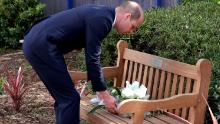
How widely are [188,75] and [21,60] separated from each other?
19.1ft

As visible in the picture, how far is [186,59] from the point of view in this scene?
4902 millimetres

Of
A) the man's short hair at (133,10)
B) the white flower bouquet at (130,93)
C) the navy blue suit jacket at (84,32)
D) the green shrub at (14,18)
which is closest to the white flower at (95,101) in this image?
the white flower bouquet at (130,93)

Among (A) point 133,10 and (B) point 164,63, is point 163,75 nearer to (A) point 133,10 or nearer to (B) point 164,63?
(B) point 164,63

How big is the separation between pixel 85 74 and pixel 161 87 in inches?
35.8

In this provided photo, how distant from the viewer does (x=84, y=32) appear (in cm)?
412

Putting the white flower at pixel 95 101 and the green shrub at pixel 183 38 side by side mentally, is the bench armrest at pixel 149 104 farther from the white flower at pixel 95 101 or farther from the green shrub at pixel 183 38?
the white flower at pixel 95 101

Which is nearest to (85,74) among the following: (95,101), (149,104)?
(95,101)

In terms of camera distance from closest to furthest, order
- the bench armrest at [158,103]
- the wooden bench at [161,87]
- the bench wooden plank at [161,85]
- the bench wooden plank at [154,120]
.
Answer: the bench armrest at [158,103], the wooden bench at [161,87], the bench wooden plank at [154,120], the bench wooden plank at [161,85]

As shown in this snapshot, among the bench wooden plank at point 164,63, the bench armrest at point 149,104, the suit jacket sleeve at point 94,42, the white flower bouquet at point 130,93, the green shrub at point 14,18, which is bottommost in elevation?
the green shrub at point 14,18

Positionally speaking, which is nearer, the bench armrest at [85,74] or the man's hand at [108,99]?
the man's hand at [108,99]

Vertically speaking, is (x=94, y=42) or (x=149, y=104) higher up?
Result: (x=94, y=42)

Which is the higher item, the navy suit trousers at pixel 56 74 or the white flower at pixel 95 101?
the navy suit trousers at pixel 56 74

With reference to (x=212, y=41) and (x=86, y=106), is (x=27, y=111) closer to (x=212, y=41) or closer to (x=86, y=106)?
(x=86, y=106)

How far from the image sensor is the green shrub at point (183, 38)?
15.5 ft
